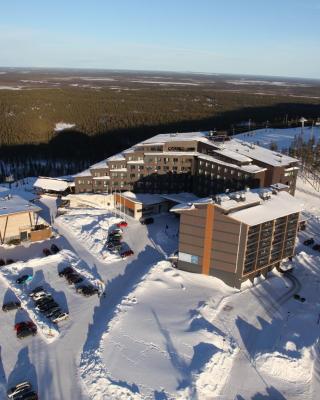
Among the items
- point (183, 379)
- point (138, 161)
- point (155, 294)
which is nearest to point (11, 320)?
point (155, 294)

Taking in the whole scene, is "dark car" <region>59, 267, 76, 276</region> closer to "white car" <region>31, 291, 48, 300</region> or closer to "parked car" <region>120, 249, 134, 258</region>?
"white car" <region>31, 291, 48, 300</region>

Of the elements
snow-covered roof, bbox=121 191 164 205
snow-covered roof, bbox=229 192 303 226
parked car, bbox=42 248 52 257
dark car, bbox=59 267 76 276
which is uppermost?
snow-covered roof, bbox=229 192 303 226

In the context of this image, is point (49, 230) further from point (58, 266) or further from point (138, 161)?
point (138, 161)

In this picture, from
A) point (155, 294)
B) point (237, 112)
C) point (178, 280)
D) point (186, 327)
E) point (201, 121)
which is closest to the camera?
point (186, 327)

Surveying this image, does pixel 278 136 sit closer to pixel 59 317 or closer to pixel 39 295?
pixel 39 295

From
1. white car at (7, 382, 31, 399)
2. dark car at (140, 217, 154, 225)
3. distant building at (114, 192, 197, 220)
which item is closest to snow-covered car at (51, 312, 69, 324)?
white car at (7, 382, 31, 399)

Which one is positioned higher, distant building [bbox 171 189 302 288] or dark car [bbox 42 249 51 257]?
distant building [bbox 171 189 302 288]
